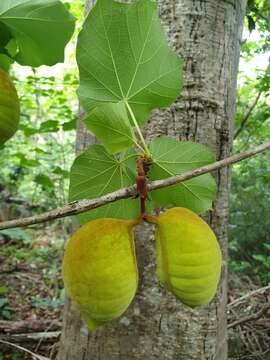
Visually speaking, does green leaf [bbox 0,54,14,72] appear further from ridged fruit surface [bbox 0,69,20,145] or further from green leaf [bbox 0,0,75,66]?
ridged fruit surface [bbox 0,69,20,145]

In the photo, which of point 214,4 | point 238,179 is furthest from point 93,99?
point 238,179

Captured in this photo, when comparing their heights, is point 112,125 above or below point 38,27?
below

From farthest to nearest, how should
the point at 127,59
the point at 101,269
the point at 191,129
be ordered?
1. the point at 191,129
2. the point at 127,59
3. the point at 101,269

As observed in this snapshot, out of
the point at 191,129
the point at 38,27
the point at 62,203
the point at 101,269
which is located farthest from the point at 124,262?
the point at 62,203

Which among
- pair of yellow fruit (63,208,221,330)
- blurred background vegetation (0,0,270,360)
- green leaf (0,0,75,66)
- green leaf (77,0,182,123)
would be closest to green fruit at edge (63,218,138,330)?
pair of yellow fruit (63,208,221,330)

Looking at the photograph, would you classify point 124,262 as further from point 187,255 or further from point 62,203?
point 62,203

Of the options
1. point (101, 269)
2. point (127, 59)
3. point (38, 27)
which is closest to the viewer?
point (101, 269)

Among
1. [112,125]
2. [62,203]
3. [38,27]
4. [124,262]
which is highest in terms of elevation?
[38,27]
